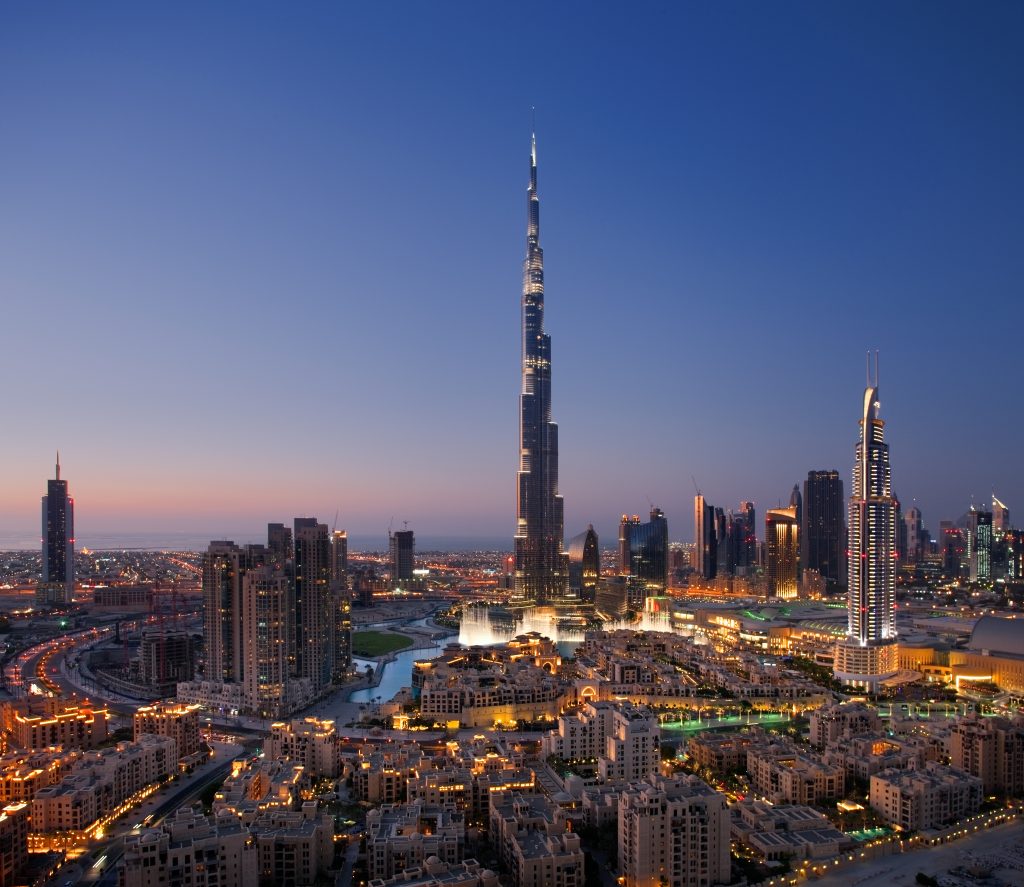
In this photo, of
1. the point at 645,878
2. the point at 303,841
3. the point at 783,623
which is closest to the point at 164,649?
the point at 303,841

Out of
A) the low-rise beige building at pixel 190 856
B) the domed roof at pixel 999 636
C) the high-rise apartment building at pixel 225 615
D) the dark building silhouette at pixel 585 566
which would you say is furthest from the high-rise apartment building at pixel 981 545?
the low-rise beige building at pixel 190 856

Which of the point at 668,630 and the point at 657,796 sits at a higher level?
the point at 657,796

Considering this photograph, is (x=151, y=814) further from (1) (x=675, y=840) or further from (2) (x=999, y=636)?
(2) (x=999, y=636)

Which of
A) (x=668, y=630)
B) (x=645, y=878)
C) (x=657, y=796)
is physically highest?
(x=657, y=796)

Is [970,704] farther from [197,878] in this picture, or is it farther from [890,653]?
[197,878]

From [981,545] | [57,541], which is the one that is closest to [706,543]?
[981,545]

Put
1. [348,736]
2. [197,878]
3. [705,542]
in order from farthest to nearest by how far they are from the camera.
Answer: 1. [705,542]
2. [348,736]
3. [197,878]
